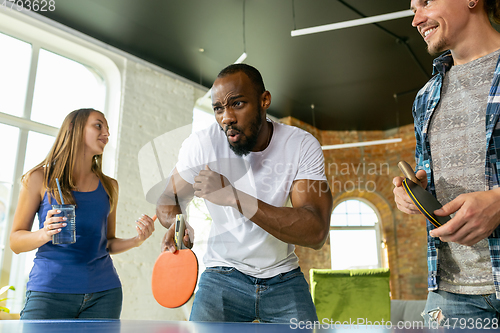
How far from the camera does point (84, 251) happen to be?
1.85 meters

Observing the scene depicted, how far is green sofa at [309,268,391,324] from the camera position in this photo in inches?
133

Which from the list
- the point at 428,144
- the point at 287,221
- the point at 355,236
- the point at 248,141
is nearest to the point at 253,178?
the point at 248,141

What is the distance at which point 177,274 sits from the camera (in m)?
1.26

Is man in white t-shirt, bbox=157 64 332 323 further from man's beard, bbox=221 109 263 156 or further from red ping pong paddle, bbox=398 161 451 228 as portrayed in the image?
red ping pong paddle, bbox=398 161 451 228

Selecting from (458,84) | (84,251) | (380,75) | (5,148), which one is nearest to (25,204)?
(84,251)

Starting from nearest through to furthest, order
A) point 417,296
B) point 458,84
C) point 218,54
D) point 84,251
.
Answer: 1. point 458,84
2. point 84,251
3. point 218,54
4. point 417,296

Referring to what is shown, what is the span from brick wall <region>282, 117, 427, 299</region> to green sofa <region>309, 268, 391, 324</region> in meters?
3.48

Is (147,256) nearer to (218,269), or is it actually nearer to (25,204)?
(25,204)

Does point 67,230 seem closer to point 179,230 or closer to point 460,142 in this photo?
point 179,230

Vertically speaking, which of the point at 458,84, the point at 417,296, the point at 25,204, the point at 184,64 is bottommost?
the point at 417,296

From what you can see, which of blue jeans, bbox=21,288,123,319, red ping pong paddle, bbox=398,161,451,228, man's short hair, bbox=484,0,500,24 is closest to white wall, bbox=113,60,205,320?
blue jeans, bbox=21,288,123,319

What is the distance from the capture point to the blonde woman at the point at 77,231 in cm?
171

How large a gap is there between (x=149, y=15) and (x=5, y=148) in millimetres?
2019

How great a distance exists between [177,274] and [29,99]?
3.79 m
